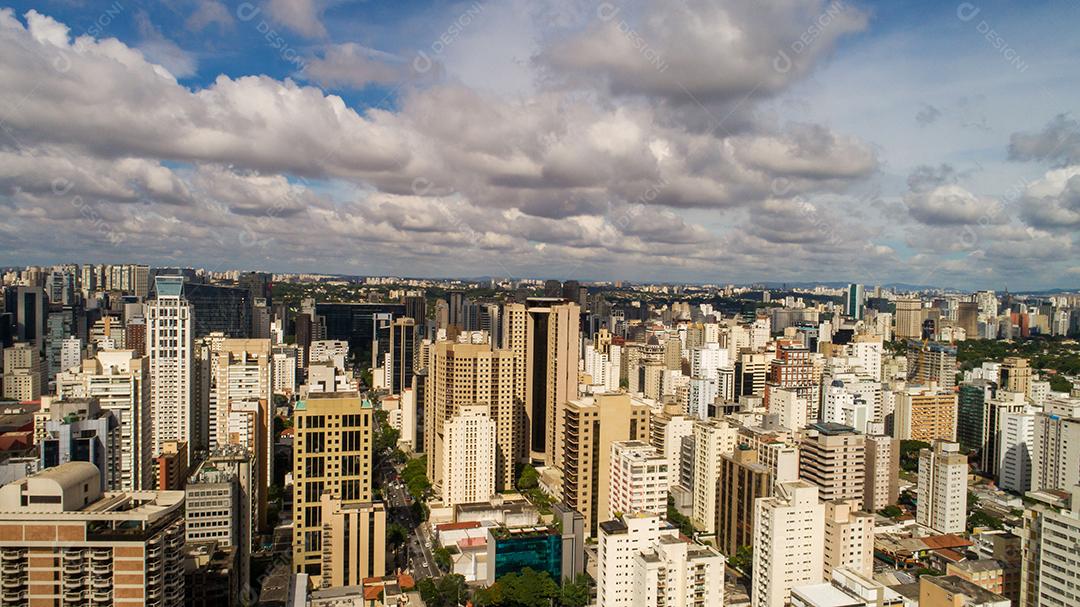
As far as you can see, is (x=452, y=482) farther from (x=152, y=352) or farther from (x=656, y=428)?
(x=152, y=352)

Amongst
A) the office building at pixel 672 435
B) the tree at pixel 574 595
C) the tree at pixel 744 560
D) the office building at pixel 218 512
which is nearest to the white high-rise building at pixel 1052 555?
the tree at pixel 744 560

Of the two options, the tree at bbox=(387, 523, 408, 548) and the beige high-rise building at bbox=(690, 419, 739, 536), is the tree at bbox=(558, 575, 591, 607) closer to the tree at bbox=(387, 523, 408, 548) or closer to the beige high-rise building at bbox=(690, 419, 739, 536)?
the tree at bbox=(387, 523, 408, 548)

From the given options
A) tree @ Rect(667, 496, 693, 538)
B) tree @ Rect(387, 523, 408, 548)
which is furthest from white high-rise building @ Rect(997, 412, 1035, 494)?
tree @ Rect(387, 523, 408, 548)

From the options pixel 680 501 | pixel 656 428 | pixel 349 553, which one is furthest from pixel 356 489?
pixel 656 428

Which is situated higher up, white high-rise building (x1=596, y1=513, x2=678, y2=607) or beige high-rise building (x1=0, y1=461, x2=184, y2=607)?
beige high-rise building (x1=0, y1=461, x2=184, y2=607)

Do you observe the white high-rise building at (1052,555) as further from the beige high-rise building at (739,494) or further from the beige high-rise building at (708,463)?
the beige high-rise building at (708,463)

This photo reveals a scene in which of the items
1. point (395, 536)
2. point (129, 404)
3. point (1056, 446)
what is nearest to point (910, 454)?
point (1056, 446)

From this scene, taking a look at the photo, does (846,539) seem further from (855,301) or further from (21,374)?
(855,301)
